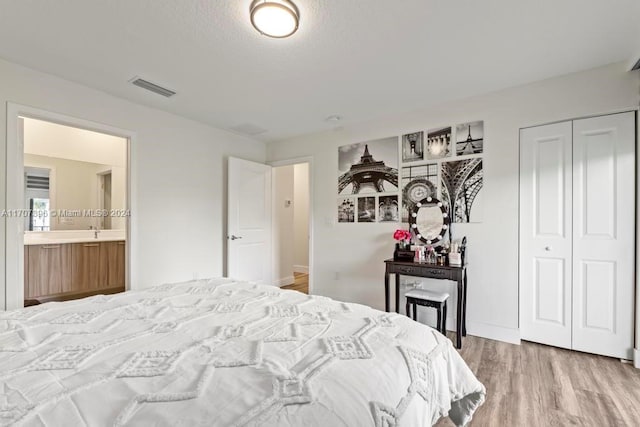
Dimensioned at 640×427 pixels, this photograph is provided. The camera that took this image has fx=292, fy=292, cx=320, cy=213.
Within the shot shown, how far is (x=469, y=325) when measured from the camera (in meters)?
3.01

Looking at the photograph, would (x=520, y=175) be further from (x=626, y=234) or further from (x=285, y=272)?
(x=285, y=272)

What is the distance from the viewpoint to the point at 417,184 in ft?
11.0

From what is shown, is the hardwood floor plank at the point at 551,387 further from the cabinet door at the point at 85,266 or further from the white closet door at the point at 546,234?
the cabinet door at the point at 85,266

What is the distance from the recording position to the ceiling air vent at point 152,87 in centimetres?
265

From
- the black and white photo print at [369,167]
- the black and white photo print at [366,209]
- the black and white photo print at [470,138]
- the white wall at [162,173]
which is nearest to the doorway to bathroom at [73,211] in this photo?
the white wall at [162,173]

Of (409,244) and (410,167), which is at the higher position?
(410,167)

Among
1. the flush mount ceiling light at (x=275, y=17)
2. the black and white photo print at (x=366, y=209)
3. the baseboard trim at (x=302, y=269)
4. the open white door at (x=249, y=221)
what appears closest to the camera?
the flush mount ceiling light at (x=275, y=17)

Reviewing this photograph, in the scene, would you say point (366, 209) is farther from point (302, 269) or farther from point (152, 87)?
point (302, 269)

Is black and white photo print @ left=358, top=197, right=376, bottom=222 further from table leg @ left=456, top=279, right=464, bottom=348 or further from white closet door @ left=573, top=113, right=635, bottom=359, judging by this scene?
white closet door @ left=573, top=113, right=635, bottom=359

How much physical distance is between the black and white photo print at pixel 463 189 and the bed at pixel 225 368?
2.01m

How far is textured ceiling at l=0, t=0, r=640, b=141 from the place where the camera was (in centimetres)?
178

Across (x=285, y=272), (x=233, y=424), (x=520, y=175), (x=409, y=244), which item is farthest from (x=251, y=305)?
(x=285, y=272)

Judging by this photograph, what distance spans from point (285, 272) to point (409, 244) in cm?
252

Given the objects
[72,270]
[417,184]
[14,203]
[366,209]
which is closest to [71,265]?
[72,270]
